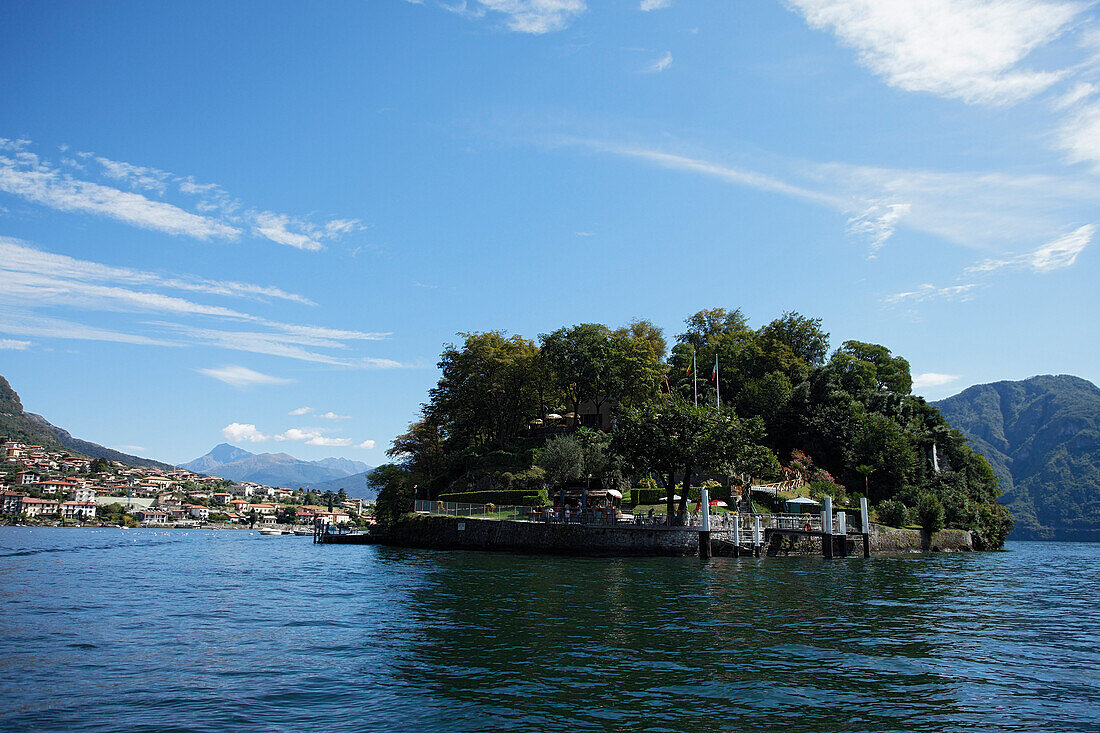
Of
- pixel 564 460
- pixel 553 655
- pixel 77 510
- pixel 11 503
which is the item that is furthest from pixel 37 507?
pixel 553 655

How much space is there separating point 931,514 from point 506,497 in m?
33.9

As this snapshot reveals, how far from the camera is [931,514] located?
53438 mm

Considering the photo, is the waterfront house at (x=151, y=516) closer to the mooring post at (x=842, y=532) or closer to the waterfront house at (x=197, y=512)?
the waterfront house at (x=197, y=512)

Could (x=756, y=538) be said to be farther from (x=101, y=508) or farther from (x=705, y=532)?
(x=101, y=508)

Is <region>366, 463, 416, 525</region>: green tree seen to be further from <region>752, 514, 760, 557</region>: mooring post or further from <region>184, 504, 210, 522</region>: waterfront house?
<region>184, 504, 210, 522</region>: waterfront house

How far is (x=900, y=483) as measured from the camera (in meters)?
60.9

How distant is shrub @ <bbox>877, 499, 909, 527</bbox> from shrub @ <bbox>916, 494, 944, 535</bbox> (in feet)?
3.77

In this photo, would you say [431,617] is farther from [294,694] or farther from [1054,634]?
[1054,634]

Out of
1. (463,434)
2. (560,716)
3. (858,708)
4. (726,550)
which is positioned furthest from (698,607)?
(463,434)

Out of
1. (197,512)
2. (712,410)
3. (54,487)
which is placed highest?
(712,410)

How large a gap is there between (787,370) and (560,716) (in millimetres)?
70455

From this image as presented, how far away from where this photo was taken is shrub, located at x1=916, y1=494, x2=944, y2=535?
53.4 metres

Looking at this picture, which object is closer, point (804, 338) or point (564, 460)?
point (564, 460)

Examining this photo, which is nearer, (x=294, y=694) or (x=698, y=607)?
(x=294, y=694)
